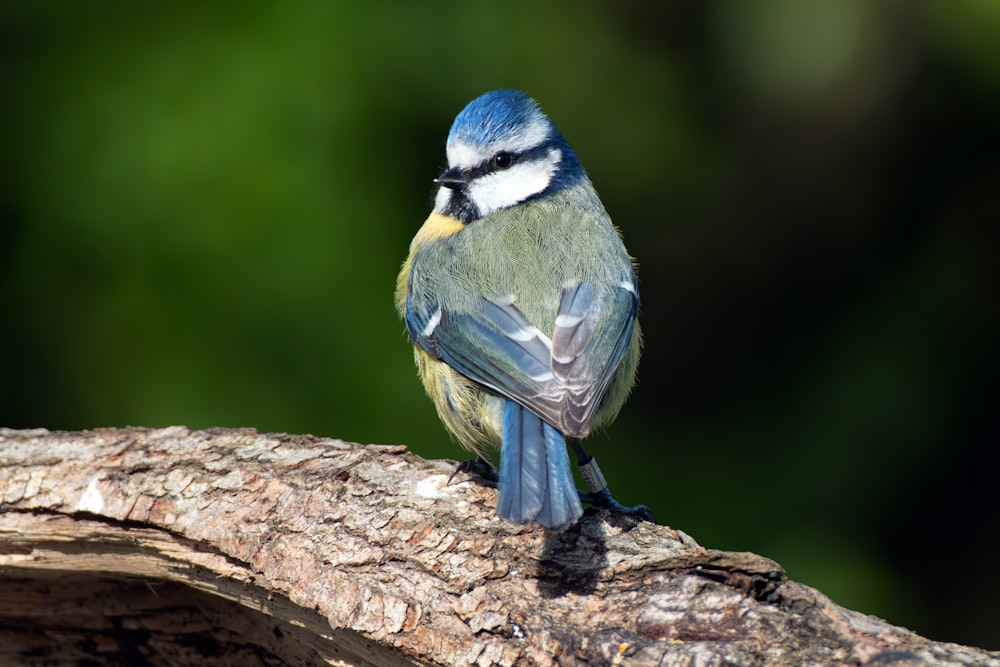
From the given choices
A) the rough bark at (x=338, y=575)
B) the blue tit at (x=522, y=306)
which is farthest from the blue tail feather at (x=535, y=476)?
the rough bark at (x=338, y=575)

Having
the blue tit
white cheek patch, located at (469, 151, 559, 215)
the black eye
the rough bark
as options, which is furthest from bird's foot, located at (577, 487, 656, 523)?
the black eye

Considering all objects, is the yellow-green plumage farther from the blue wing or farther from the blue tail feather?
the blue tail feather

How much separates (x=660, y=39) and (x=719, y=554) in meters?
2.07

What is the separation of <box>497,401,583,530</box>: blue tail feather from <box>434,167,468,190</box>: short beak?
0.75 m

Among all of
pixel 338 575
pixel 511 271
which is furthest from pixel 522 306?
pixel 338 575

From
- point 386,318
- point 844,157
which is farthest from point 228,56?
point 844,157

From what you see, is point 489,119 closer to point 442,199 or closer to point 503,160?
point 503,160

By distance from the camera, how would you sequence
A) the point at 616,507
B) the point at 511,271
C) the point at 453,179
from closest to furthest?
the point at 616,507
the point at 511,271
the point at 453,179

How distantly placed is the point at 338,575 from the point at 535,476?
42 centimetres

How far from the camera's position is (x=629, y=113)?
346cm

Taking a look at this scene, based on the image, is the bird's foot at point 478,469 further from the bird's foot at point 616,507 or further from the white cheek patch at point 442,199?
the white cheek patch at point 442,199

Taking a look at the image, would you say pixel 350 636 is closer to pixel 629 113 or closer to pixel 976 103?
pixel 629 113

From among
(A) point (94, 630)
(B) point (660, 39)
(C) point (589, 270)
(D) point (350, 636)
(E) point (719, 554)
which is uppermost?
(B) point (660, 39)

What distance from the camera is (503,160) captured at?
2.83 meters
